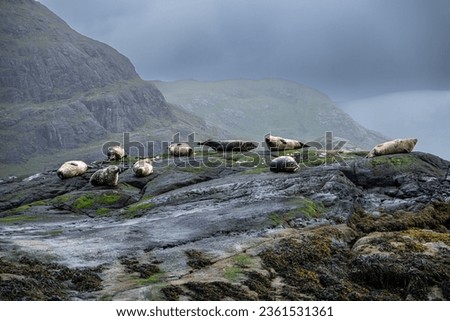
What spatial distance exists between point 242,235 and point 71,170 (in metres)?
18.9

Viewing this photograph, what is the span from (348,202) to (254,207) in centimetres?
441

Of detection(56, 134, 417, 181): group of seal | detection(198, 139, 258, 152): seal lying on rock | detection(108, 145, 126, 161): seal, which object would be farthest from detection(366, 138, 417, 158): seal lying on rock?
detection(108, 145, 126, 161): seal

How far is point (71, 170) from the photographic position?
32.9m

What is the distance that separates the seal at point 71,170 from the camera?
3273 centimetres

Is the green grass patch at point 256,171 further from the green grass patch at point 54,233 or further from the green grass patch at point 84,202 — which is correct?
the green grass patch at point 54,233

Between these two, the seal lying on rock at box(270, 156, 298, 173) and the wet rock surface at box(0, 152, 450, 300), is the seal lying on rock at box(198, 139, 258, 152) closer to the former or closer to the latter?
the wet rock surface at box(0, 152, 450, 300)

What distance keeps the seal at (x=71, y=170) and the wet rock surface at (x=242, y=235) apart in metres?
1.83

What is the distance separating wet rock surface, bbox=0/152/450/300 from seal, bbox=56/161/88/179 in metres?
1.83

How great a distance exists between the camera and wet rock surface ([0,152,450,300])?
13.2 metres

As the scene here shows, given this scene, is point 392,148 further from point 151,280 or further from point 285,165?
point 151,280

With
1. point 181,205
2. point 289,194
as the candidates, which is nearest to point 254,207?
point 289,194

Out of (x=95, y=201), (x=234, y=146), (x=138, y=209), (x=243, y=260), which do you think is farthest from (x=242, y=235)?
(x=234, y=146)
